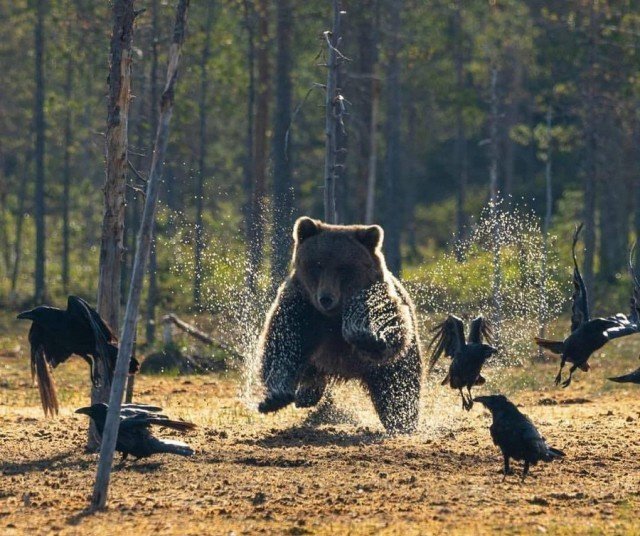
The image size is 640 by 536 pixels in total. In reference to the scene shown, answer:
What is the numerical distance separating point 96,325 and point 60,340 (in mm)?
586

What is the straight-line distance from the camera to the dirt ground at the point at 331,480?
7938mm

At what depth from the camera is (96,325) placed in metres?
9.55

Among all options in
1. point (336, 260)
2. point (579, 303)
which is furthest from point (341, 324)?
point (579, 303)

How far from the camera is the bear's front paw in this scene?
36.7 ft

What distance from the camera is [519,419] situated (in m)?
9.28

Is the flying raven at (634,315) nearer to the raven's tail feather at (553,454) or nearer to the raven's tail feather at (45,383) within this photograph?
the raven's tail feather at (553,454)

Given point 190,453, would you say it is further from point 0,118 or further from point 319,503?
point 0,118

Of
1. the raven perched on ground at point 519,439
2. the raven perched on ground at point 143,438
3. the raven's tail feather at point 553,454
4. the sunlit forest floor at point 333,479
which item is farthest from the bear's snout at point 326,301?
the raven's tail feather at point 553,454

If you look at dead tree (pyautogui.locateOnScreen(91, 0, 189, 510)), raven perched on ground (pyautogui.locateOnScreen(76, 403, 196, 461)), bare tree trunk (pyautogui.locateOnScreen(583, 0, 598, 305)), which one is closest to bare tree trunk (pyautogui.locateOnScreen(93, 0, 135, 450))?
raven perched on ground (pyautogui.locateOnScreen(76, 403, 196, 461))

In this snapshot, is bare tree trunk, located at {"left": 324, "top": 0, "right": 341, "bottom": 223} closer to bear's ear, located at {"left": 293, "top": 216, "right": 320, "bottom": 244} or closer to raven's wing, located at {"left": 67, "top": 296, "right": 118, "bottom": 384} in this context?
bear's ear, located at {"left": 293, "top": 216, "right": 320, "bottom": 244}

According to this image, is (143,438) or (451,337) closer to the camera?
(143,438)

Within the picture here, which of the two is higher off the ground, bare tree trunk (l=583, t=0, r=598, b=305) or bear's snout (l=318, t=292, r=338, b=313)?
bare tree trunk (l=583, t=0, r=598, b=305)

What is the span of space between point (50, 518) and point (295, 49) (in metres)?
32.7

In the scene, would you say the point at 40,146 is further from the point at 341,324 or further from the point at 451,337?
the point at 451,337
